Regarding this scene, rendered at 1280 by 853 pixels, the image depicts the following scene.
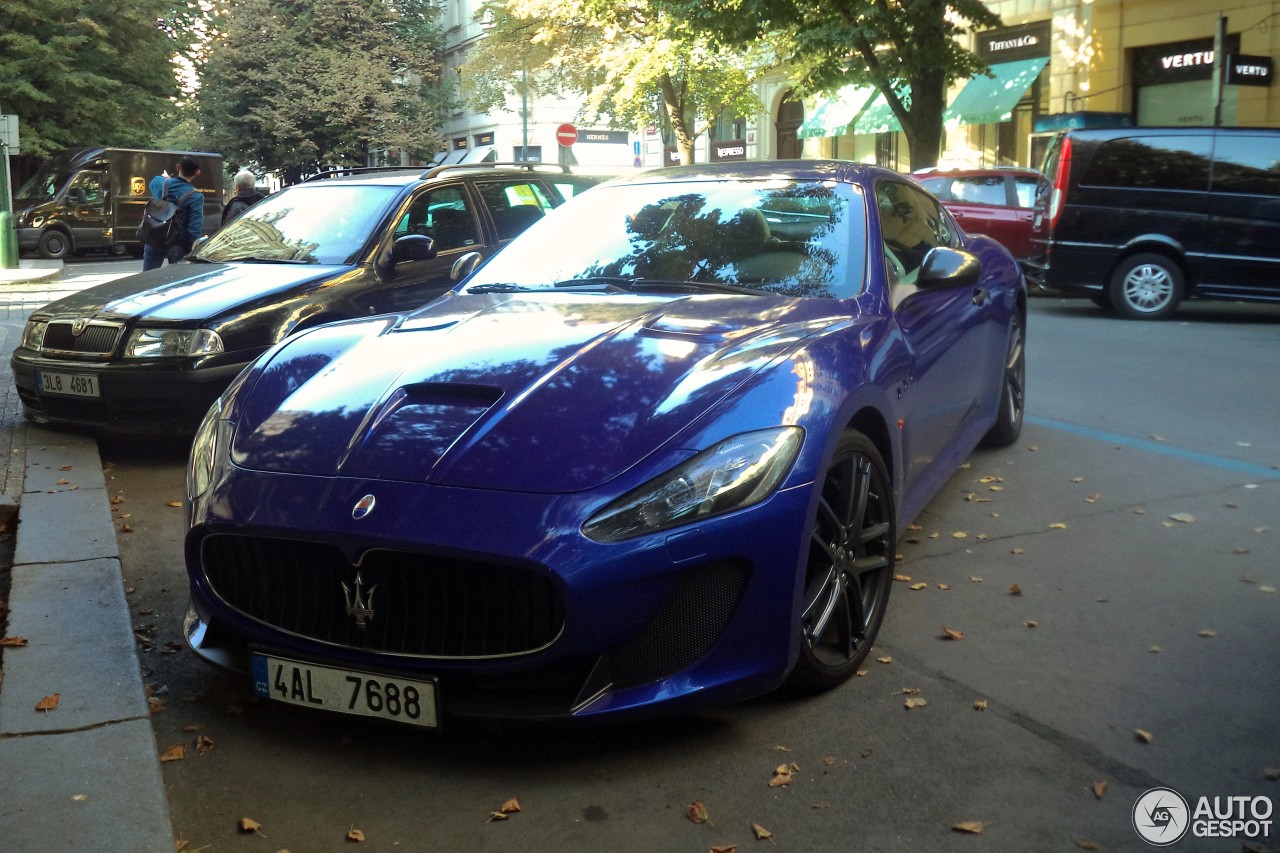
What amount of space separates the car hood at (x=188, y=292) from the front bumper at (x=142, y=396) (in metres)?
0.29

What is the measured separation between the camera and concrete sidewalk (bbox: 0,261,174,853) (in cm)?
304

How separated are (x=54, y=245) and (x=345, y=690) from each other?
94.4ft

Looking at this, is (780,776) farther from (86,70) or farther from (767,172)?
(86,70)

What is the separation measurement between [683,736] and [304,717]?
1.07 metres

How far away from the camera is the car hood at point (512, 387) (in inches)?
131

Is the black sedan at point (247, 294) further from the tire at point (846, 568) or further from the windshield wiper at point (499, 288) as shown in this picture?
the tire at point (846, 568)

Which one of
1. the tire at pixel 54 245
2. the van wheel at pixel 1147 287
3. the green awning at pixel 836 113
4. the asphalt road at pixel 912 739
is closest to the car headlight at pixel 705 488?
the asphalt road at pixel 912 739

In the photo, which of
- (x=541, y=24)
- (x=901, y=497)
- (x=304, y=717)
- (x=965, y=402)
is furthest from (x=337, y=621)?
(x=541, y=24)

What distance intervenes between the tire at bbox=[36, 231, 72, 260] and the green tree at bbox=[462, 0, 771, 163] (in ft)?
41.3

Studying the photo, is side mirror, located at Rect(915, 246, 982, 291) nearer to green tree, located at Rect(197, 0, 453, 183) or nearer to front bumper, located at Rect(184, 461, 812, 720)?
front bumper, located at Rect(184, 461, 812, 720)

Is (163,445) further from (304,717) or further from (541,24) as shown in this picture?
(541,24)

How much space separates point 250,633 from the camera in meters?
3.44

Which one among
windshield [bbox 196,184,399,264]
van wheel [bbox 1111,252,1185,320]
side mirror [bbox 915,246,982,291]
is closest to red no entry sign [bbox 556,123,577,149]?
van wheel [bbox 1111,252,1185,320]

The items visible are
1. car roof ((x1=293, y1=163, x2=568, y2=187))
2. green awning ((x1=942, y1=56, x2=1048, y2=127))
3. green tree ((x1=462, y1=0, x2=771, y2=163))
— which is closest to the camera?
car roof ((x1=293, y1=163, x2=568, y2=187))
